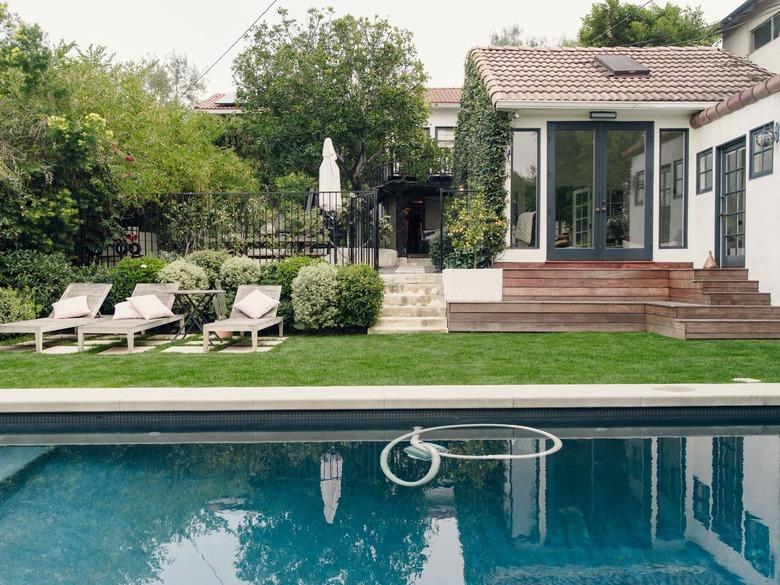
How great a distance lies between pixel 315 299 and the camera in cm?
995

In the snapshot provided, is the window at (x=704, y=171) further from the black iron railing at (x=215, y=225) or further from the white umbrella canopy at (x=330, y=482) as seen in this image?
the white umbrella canopy at (x=330, y=482)

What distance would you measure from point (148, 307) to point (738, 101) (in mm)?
9536

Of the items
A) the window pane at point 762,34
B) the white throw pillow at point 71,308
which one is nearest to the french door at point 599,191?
the window pane at point 762,34

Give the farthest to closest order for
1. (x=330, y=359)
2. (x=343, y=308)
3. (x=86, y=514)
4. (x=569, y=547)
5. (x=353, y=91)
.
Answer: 1. (x=353, y=91)
2. (x=343, y=308)
3. (x=330, y=359)
4. (x=86, y=514)
5. (x=569, y=547)

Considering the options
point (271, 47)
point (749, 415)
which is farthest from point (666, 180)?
point (271, 47)

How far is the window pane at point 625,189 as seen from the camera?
11938mm

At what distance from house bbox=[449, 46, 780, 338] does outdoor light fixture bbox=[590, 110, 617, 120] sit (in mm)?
36

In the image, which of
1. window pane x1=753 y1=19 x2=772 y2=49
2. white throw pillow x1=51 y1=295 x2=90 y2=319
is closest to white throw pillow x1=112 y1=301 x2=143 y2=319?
white throw pillow x1=51 y1=295 x2=90 y2=319

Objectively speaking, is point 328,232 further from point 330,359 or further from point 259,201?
point 330,359

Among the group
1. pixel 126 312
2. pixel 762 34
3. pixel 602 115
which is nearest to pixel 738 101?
pixel 602 115

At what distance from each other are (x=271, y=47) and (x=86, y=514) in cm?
2127

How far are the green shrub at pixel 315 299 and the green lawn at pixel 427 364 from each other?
29.0 inches

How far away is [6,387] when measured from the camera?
6.17m

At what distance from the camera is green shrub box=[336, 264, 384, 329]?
10.1 meters
